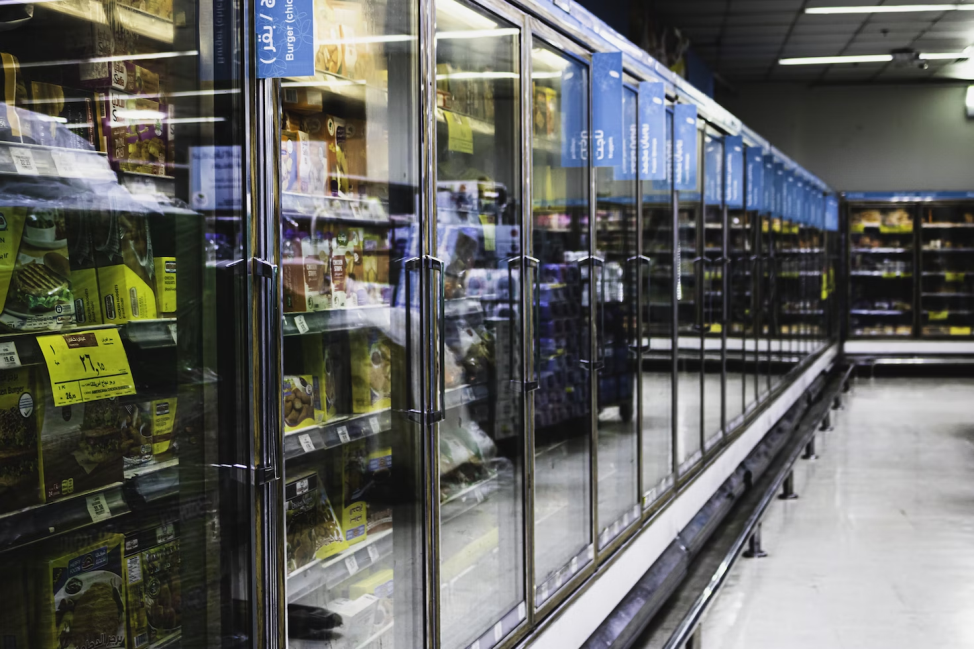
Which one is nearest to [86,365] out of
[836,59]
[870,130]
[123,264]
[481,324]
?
[123,264]

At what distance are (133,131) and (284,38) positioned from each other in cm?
35

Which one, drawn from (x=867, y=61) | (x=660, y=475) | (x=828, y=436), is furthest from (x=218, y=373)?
(x=867, y=61)

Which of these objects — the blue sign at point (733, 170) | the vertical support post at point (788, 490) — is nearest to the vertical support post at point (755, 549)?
the vertical support post at point (788, 490)

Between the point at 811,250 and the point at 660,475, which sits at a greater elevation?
the point at 811,250

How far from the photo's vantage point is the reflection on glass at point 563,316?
3449mm

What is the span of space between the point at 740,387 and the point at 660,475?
2.56m

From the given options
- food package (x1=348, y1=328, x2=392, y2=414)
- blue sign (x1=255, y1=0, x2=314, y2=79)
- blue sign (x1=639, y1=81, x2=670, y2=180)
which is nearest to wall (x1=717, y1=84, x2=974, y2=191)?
blue sign (x1=639, y1=81, x2=670, y2=180)

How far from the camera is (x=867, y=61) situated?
14.1m

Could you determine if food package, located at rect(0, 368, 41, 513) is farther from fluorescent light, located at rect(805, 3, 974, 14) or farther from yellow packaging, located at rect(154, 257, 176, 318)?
fluorescent light, located at rect(805, 3, 974, 14)

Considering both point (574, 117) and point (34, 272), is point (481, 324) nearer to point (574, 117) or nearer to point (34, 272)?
point (574, 117)

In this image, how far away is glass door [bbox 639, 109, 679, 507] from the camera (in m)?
4.59

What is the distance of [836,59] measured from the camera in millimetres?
13867

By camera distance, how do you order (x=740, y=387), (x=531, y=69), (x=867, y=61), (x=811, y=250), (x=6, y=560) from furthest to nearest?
(x=867, y=61)
(x=811, y=250)
(x=740, y=387)
(x=531, y=69)
(x=6, y=560)

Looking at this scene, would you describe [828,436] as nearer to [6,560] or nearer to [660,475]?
[660,475]
